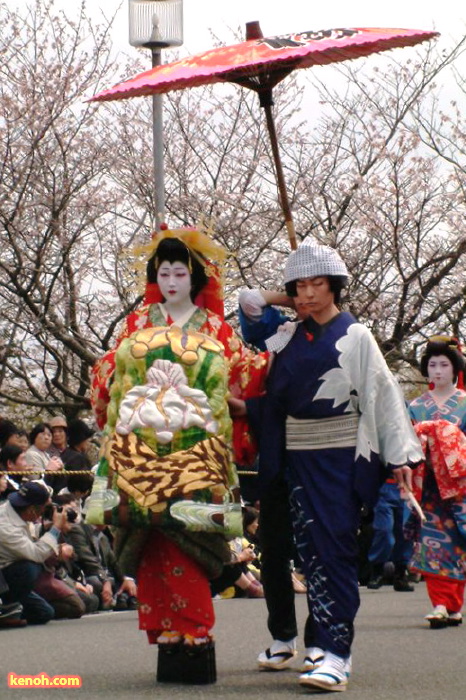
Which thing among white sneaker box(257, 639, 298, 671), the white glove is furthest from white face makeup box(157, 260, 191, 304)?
white sneaker box(257, 639, 298, 671)

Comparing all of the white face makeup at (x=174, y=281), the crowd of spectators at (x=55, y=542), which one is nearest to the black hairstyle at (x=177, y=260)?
the white face makeup at (x=174, y=281)

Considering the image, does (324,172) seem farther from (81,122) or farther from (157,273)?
(157,273)

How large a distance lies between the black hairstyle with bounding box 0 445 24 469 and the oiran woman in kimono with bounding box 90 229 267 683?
4516 millimetres

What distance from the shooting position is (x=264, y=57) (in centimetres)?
662

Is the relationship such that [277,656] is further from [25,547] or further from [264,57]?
[25,547]

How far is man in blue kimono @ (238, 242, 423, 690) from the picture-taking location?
242 inches

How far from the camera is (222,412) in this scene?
646cm

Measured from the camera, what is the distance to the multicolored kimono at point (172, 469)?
6191 mm

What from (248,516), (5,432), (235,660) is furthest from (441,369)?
(248,516)

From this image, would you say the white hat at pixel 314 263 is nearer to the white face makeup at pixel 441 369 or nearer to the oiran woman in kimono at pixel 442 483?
the oiran woman in kimono at pixel 442 483

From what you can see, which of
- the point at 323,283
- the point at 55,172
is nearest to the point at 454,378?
the point at 323,283

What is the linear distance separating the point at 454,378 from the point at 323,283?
10.5ft

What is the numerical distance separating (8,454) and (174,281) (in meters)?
4.65

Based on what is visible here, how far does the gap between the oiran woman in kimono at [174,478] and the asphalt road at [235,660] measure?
270mm
